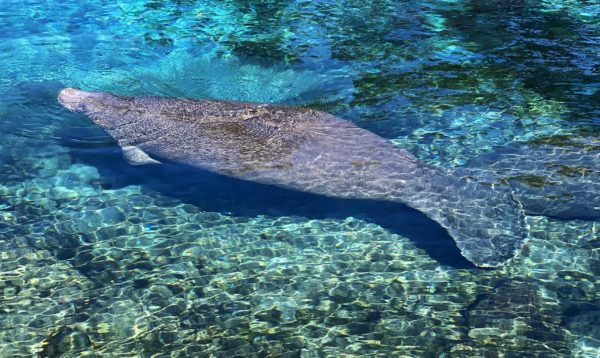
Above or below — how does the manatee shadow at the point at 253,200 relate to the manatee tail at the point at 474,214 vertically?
below

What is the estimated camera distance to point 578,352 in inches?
226

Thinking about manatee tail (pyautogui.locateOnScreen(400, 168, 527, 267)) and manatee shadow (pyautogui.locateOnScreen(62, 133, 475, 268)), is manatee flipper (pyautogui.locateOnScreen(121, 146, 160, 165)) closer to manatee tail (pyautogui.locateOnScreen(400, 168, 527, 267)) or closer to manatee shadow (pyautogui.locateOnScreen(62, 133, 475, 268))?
manatee shadow (pyautogui.locateOnScreen(62, 133, 475, 268))

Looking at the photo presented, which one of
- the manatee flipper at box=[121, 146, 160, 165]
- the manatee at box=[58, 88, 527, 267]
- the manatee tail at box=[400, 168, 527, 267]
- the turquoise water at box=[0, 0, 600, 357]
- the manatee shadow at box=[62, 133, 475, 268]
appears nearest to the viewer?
the turquoise water at box=[0, 0, 600, 357]

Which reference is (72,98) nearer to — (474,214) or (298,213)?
(298,213)

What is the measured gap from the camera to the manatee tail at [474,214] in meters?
6.77

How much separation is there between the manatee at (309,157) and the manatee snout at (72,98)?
35 centimetres

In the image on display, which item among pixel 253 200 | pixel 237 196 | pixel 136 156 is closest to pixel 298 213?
pixel 253 200

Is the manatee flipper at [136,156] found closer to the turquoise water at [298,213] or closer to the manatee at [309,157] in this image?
the manatee at [309,157]

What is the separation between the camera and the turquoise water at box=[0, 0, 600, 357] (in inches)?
242

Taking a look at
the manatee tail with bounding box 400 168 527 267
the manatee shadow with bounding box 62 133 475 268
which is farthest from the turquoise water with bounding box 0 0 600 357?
the manatee tail with bounding box 400 168 527 267

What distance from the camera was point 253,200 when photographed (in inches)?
327

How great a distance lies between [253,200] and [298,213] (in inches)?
26.7

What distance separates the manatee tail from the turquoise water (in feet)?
0.86

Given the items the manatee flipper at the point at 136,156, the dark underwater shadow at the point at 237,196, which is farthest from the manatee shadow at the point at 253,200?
the manatee flipper at the point at 136,156
